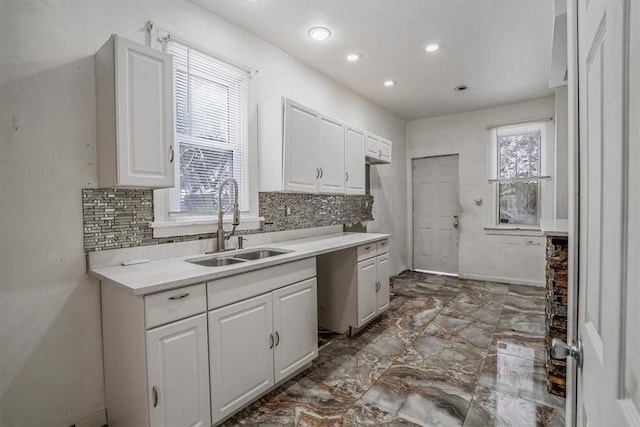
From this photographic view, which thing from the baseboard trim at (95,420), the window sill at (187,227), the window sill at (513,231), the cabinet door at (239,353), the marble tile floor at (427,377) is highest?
the window sill at (187,227)

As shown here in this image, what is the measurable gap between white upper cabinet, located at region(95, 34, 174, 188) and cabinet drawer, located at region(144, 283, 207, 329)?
27.3 inches

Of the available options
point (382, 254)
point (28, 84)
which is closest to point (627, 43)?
point (28, 84)

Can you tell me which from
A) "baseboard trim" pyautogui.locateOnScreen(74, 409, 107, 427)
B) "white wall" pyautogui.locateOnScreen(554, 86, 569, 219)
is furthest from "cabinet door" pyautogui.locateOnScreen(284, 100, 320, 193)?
"white wall" pyautogui.locateOnScreen(554, 86, 569, 219)

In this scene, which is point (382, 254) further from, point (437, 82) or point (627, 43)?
point (627, 43)

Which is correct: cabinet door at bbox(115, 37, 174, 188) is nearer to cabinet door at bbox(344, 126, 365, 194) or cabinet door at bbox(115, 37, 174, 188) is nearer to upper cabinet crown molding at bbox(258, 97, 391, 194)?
upper cabinet crown molding at bbox(258, 97, 391, 194)

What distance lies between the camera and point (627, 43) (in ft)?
1.46

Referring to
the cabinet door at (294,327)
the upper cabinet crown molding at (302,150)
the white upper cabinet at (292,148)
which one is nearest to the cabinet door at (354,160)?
the upper cabinet crown molding at (302,150)

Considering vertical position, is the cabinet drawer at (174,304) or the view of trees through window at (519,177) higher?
the view of trees through window at (519,177)

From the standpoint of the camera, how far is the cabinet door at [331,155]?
323 cm

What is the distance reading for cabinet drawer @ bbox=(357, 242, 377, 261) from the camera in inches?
122

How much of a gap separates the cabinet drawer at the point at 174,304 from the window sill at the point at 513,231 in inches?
188

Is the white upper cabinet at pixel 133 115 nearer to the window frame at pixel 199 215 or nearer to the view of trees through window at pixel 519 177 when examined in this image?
the window frame at pixel 199 215

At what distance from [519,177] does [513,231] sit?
84 cm

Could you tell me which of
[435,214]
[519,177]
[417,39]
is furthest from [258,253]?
[519,177]
